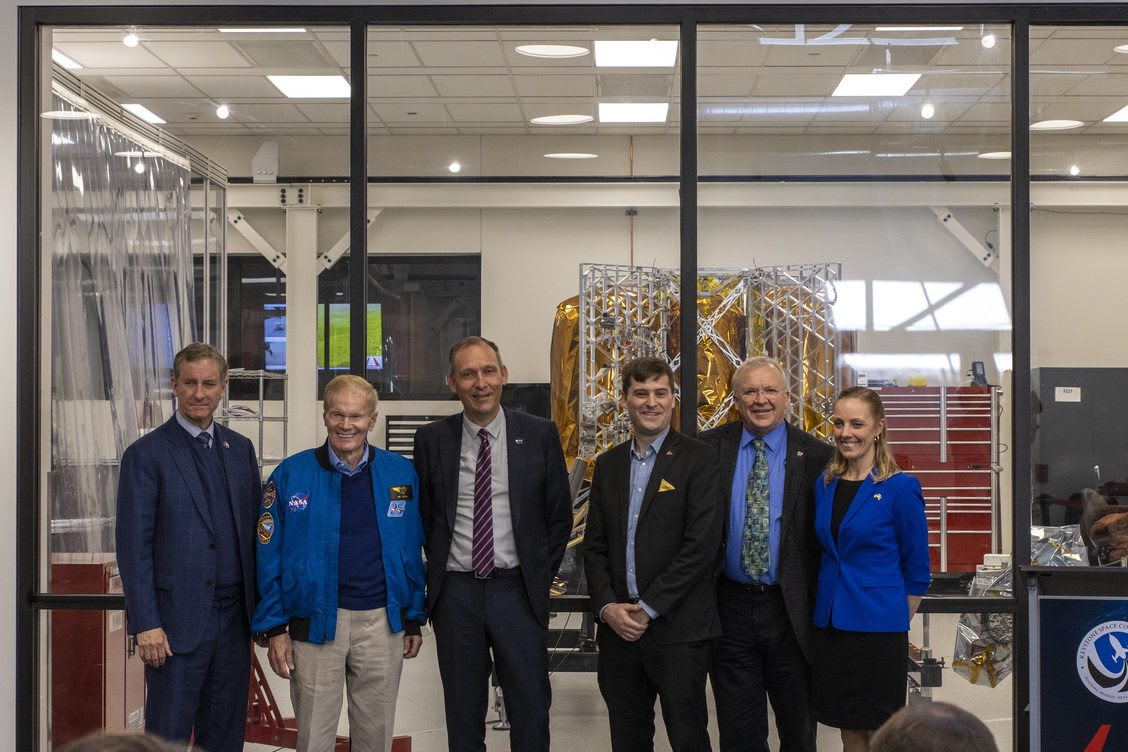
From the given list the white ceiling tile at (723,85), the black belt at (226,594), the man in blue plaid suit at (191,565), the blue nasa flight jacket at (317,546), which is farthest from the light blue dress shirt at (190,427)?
the white ceiling tile at (723,85)

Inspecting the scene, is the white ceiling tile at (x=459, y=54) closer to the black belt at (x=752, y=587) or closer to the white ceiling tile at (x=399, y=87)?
the white ceiling tile at (x=399, y=87)

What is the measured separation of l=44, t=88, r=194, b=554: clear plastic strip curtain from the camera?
400cm

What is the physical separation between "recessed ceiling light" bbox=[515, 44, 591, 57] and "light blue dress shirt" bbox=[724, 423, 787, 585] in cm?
161

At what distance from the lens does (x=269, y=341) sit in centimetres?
405

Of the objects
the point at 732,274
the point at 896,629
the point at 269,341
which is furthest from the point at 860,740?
the point at 269,341

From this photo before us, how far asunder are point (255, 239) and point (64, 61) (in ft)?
3.17

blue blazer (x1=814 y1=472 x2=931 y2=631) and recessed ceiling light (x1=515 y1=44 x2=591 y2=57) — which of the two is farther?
recessed ceiling light (x1=515 y1=44 x2=591 y2=57)

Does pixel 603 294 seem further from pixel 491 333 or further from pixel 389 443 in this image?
pixel 389 443

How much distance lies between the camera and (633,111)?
4094 mm

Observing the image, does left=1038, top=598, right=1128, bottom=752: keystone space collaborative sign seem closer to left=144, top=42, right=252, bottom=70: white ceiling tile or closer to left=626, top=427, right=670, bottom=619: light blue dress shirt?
left=626, top=427, right=670, bottom=619: light blue dress shirt

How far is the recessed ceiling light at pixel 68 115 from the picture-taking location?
158 inches

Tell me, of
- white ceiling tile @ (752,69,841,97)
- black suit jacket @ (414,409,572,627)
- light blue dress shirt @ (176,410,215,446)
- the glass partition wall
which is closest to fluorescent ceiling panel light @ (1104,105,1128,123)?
the glass partition wall

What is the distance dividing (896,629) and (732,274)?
4.80 feet

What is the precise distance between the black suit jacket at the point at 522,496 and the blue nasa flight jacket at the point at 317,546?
0.09 metres
